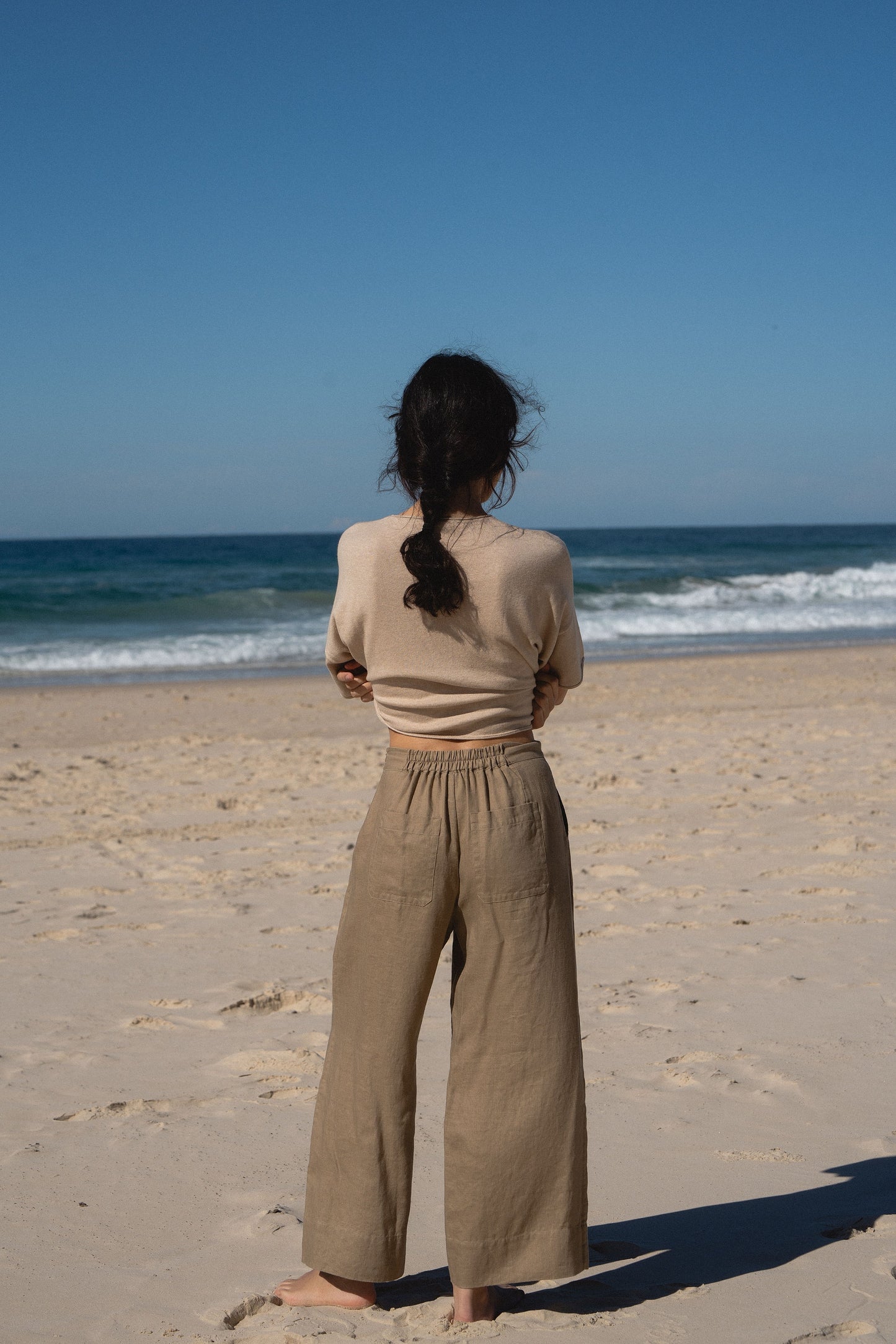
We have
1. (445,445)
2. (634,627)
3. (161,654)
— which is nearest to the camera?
(445,445)

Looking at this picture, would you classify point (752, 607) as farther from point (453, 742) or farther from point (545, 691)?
point (453, 742)

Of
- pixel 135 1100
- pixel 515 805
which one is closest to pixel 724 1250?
pixel 515 805

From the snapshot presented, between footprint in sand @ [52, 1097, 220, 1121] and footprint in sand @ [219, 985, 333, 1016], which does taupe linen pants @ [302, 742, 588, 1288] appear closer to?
footprint in sand @ [52, 1097, 220, 1121]

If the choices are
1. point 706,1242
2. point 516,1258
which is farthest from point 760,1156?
point 516,1258

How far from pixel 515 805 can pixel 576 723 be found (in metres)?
7.57

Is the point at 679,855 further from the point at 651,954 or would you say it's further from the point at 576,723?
the point at 576,723

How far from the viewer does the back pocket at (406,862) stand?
1973mm

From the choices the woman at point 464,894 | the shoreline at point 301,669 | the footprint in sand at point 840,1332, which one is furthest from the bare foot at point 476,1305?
the shoreline at point 301,669

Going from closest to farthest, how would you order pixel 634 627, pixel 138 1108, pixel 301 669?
pixel 138 1108, pixel 301 669, pixel 634 627

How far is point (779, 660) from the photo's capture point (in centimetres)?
1450

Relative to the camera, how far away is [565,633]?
2018mm

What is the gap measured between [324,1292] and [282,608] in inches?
946

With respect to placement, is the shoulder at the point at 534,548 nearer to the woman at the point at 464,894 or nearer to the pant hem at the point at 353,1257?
the woman at the point at 464,894

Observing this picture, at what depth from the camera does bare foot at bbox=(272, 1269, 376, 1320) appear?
211cm
